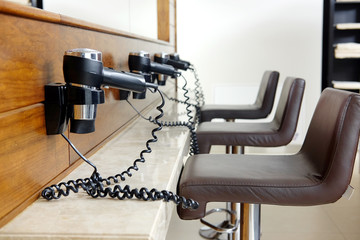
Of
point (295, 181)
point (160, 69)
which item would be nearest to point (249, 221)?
point (295, 181)

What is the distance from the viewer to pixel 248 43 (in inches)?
191

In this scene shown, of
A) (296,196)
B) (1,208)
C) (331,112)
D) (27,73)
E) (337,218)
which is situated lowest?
(337,218)

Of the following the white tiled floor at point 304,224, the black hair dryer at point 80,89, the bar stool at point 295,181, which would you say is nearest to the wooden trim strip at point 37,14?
the black hair dryer at point 80,89

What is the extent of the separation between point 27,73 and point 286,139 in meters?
1.78

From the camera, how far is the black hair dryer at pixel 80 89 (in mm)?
930

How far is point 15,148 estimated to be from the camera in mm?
854

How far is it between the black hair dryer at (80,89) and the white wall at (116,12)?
1.39 feet

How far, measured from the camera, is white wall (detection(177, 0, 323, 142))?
4789 mm

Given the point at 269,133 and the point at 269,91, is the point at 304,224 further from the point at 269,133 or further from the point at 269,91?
the point at 269,91

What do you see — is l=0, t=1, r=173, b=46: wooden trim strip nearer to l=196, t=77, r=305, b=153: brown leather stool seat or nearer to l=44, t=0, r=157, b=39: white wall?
l=44, t=0, r=157, b=39: white wall

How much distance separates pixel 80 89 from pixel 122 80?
0.10m

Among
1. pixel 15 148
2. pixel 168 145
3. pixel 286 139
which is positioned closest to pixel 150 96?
pixel 286 139

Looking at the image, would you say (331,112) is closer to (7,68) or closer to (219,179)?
(219,179)

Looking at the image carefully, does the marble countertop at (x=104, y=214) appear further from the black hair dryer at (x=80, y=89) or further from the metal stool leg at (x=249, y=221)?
the metal stool leg at (x=249, y=221)
